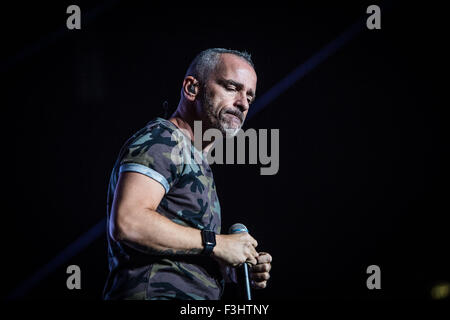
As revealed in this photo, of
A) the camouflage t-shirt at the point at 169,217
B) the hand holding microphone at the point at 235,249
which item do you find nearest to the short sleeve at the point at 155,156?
the camouflage t-shirt at the point at 169,217

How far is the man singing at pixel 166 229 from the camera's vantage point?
3.10 feet

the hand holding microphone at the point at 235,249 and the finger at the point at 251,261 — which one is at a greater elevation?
the hand holding microphone at the point at 235,249

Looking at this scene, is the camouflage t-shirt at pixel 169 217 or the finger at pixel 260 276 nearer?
the camouflage t-shirt at pixel 169 217

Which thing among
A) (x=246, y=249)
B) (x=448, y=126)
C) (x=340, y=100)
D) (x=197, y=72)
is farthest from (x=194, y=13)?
(x=448, y=126)

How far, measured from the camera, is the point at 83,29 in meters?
2.14

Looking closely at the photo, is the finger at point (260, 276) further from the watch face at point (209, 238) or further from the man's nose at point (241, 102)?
the man's nose at point (241, 102)

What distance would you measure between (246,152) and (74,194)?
113 cm

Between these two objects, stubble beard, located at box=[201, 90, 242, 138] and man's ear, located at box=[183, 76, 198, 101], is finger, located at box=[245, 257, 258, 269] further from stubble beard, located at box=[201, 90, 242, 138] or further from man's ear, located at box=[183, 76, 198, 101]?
man's ear, located at box=[183, 76, 198, 101]

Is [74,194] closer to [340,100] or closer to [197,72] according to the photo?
[197,72]

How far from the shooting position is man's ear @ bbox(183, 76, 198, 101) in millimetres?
1462

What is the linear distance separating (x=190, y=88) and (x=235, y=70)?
0.72 feet

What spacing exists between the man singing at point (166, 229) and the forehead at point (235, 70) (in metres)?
0.38

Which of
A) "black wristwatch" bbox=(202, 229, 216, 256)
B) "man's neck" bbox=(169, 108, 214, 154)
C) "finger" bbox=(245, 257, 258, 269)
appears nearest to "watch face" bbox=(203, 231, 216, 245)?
"black wristwatch" bbox=(202, 229, 216, 256)

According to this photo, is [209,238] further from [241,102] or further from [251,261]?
[241,102]
